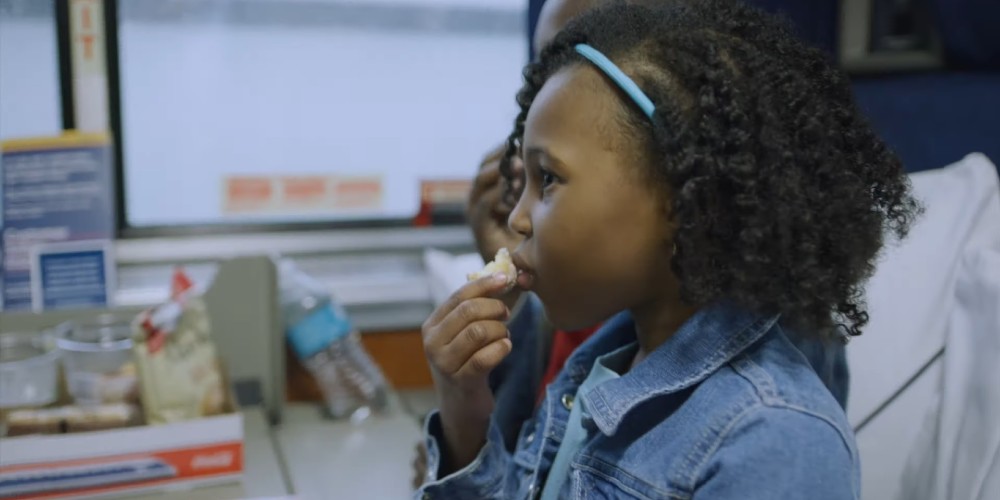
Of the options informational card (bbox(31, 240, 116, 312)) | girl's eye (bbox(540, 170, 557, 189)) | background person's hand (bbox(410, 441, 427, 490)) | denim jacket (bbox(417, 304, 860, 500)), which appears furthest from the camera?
informational card (bbox(31, 240, 116, 312))

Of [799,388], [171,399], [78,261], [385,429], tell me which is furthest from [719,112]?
[78,261]

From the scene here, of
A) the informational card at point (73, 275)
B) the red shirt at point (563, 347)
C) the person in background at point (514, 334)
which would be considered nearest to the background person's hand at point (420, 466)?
the person in background at point (514, 334)

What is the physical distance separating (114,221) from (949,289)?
1.22 m

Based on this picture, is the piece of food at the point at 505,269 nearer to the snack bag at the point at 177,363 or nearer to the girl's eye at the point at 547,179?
the girl's eye at the point at 547,179

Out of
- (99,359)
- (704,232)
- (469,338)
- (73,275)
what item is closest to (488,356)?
(469,338)

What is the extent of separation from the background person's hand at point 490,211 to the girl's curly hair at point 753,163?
1.47ft

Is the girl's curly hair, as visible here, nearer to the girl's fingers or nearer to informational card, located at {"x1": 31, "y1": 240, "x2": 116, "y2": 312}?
the girl's fingers

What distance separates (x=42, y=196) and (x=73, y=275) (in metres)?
0.12

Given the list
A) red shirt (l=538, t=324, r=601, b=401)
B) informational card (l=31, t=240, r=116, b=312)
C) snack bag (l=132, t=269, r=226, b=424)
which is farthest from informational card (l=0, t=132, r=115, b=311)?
red shirt (l=538, t=324, r=601, b=401)

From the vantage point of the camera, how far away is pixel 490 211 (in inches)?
48.9

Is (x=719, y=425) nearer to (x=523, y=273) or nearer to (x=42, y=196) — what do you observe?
(x=523, y=273)

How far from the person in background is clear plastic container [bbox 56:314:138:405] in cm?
38

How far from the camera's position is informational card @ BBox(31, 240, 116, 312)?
1.39 m

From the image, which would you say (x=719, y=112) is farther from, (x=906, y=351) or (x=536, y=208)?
(x=906, y=351)
